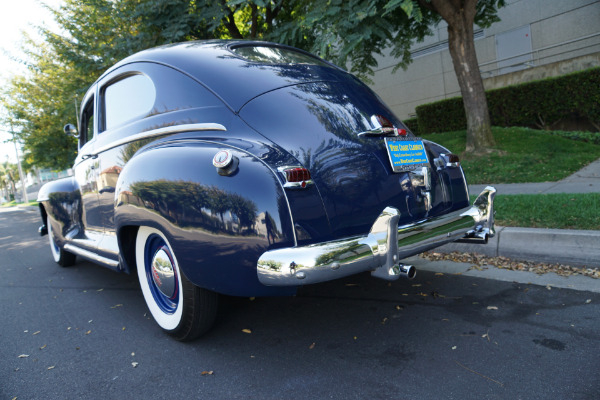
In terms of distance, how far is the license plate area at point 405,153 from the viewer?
2.63 metres

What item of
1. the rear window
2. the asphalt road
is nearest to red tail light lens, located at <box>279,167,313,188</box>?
the asphalt road

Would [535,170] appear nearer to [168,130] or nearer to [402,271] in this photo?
[402,271]

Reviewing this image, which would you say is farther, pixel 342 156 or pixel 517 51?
pixel 517 51

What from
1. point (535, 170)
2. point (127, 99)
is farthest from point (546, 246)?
point (535, 170)

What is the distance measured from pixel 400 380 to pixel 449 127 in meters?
13.2

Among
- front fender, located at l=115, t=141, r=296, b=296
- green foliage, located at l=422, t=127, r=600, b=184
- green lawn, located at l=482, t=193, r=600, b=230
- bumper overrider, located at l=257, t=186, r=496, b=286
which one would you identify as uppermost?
→ front fender, located at l=115, t=141, r=296, b=296

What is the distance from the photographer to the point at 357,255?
2182 mm

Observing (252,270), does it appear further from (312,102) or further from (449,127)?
(449,127)

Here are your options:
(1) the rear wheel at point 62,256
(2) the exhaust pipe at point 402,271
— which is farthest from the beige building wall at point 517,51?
(2) the exhaust pipe at point 402,271

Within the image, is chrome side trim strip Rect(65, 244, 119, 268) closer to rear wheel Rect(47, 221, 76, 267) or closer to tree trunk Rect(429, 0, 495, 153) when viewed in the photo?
rear wheel Rect(47, 221, 76, 267)

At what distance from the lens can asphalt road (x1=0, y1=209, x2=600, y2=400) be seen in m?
2.17

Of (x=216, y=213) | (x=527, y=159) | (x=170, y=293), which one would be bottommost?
(x=527, y=159)

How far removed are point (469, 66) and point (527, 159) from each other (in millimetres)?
2161

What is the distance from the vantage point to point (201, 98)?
2.76 metres
